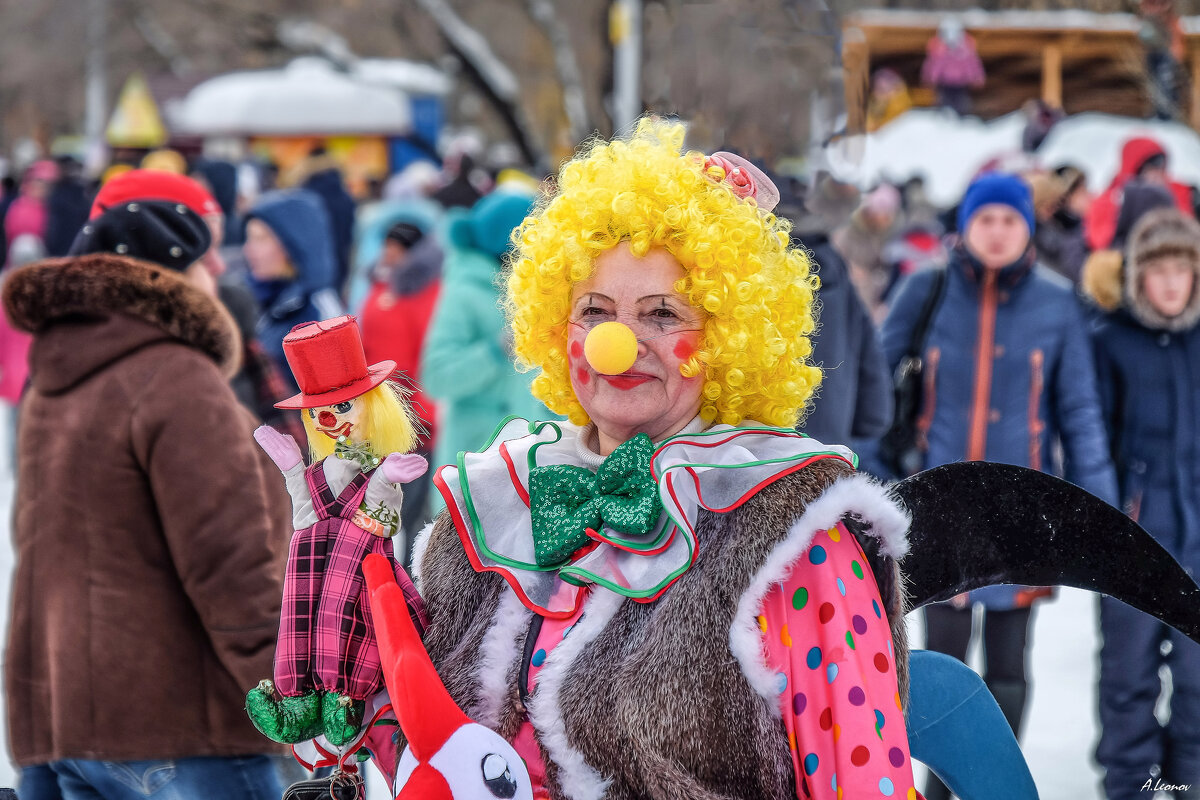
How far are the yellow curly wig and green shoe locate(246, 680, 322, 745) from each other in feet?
2.09

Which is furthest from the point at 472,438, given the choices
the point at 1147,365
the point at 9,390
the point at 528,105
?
→ the point at 528,105

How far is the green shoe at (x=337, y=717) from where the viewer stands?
5.78 ft

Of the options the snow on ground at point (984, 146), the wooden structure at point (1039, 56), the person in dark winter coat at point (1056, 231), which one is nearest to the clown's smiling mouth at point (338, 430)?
the person in dark winter coat at point (1056, 231)

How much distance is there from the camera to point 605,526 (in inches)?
72.0

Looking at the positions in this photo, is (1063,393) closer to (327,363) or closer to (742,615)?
(742,615)

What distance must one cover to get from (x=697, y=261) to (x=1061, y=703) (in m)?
3.73

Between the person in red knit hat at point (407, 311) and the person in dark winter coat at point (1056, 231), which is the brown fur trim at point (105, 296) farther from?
the person in dark winter coat at point (1056, 231)

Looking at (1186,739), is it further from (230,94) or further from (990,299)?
(230,94)

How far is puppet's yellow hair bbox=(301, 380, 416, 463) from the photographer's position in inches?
72.8

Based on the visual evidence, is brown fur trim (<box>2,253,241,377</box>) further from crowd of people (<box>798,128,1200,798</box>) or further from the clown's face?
crowd of people (<box>798,128,1200,798</box>)

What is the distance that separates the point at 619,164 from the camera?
196cm

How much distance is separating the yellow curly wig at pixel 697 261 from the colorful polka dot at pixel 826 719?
467 millimetres

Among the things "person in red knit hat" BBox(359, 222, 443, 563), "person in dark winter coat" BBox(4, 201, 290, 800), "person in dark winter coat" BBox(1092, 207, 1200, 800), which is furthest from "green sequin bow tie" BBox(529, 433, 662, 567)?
"person in red knit hat" BBox(359, 222, 443, 563)

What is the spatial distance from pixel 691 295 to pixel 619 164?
0.82 ft
